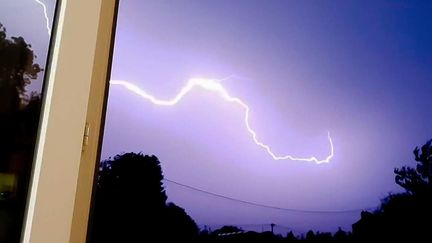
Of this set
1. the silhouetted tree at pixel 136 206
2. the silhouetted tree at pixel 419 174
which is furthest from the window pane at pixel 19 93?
the silhouetted tree at pixel 419 174

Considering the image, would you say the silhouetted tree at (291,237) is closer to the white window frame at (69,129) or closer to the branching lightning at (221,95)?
the branching lightning at (221,95)

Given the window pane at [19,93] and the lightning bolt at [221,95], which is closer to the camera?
the window pane at [19,93]

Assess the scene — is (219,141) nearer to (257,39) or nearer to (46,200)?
(257,39)

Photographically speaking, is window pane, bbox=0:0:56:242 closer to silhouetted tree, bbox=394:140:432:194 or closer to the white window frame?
the white window frame

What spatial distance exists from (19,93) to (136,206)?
2.98 metres

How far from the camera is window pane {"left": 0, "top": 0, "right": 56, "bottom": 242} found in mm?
682

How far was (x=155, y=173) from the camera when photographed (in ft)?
12.2

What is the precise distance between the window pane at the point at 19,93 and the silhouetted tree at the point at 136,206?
105 inches

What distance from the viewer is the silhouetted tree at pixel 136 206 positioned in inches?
134

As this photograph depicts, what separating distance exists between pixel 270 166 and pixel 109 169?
67.7 inches

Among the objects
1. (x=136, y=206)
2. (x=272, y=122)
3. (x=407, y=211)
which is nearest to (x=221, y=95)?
(x=272, y=122)

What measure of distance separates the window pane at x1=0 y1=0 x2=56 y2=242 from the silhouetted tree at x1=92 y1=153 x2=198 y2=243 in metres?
2.67

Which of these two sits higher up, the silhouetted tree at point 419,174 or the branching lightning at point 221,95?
the branching lightning at point 221,95

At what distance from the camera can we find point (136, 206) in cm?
355
